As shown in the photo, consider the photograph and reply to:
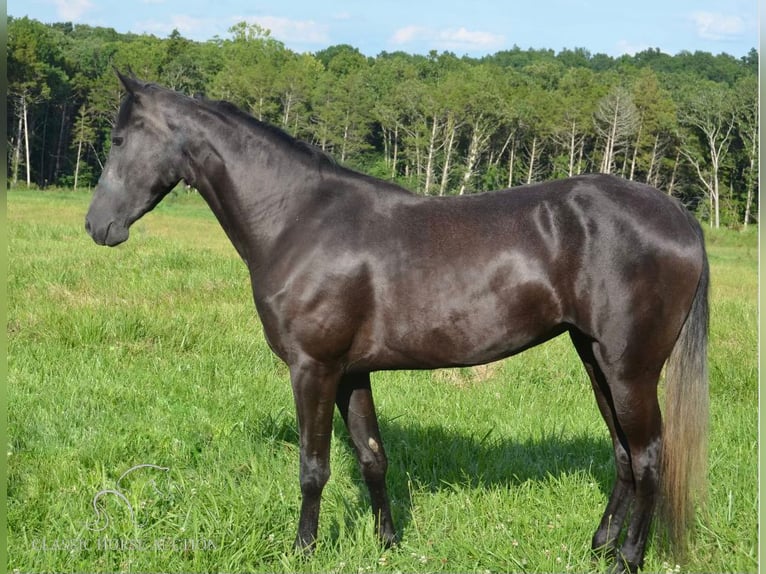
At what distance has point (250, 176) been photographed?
3570 millimetres

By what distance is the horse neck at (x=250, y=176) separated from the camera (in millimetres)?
3539

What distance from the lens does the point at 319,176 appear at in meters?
3.59

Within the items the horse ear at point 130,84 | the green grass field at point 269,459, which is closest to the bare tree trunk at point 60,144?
the green grass field at point 269,459

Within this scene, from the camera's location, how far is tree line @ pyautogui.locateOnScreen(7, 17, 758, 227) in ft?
175

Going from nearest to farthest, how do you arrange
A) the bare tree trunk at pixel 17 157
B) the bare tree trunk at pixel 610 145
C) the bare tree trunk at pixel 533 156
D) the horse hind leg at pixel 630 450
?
the horse hind leg at pixel 630 450, the bare tree trunk at pixel 17 157, the bare tree trunk at pixel 610 145, the bare tree trunk at pixel 533 156

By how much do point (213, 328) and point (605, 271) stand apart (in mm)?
5272

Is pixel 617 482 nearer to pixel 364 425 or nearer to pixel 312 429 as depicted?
pixel 364 425

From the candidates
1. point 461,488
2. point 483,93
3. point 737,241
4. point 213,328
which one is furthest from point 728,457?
point 483,93

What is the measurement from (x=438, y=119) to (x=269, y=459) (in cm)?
5889

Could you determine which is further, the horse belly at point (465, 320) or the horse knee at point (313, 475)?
the horse knee at point (313, 475)

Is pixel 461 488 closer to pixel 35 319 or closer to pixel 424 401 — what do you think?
pixel 424 401

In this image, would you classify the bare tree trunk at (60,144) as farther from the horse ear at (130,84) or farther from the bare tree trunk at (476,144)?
the horse ear at (130,84)

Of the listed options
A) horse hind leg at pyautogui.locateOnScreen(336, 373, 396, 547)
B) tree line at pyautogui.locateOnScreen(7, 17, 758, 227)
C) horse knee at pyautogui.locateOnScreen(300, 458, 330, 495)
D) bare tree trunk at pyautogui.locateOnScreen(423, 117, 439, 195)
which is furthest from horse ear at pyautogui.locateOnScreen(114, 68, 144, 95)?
bare tree trunk at pyautogui.locateOnScreen(423, 117, 439, 195)

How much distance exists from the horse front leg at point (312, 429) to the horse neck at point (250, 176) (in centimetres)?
62
